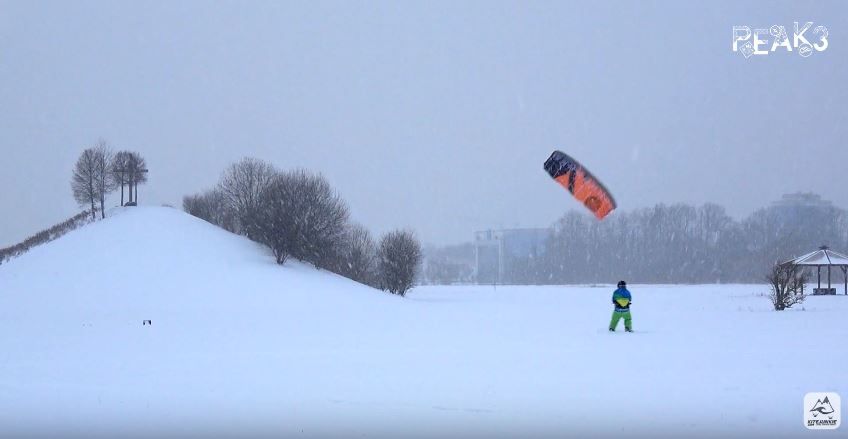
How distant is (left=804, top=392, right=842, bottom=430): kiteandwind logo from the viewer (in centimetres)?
1012

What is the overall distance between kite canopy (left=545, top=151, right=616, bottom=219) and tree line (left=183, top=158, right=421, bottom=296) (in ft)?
98.9

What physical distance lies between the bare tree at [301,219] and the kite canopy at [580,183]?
29.9m

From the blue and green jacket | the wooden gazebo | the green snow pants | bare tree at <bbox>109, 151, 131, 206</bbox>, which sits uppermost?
bare tree at <bbox>109, 151, 131, 206</bbox>

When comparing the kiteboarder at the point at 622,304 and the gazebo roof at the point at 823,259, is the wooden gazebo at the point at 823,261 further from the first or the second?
the kiteboarder at the point at 622,304

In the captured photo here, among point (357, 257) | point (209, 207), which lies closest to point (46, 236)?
point (209, 207)

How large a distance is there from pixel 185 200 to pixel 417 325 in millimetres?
52192

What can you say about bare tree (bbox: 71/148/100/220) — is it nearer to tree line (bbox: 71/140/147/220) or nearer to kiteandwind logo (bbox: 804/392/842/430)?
tree line (bbox: 71/140/147/220)

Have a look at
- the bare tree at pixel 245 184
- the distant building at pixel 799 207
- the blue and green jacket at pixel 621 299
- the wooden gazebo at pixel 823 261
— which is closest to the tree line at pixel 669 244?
the distant building at pixel 799 207

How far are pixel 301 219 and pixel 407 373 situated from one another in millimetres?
39864

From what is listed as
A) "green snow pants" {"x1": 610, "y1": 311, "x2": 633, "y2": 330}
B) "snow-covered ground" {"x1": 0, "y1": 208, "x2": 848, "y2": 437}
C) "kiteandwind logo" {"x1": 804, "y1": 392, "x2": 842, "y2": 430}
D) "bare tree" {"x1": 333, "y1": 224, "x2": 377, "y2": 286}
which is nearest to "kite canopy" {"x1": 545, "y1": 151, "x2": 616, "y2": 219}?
"green snow pants" {"x1": 610, "y1": 311, "x2": 633, "y2": 330}

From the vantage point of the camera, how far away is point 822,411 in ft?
34.2

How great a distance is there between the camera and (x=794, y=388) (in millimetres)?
12273

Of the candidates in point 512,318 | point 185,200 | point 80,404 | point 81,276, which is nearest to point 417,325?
point 512,318

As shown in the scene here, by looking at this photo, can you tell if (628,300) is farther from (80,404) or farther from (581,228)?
(581,228)
